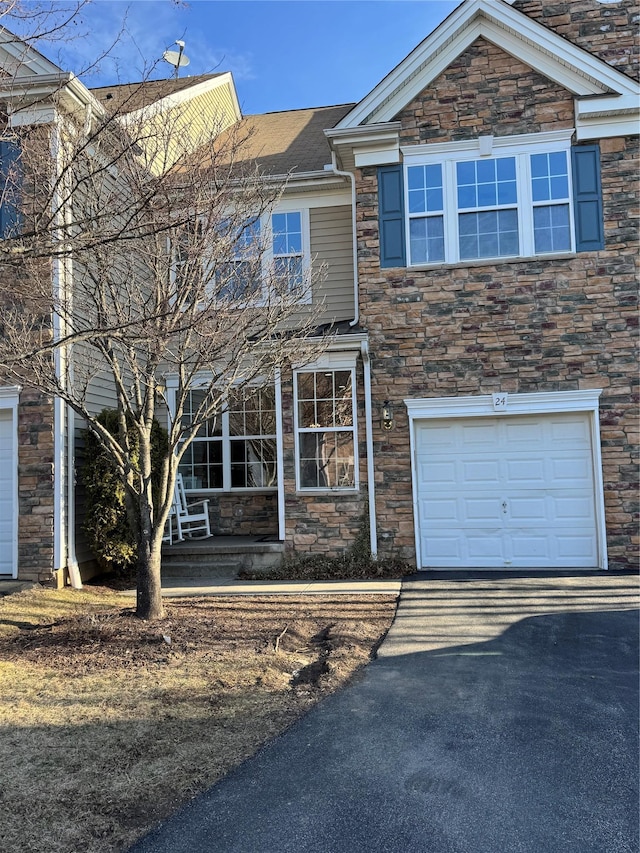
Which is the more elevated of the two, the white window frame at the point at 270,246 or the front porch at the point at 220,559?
the white window frame at the point at 270,246

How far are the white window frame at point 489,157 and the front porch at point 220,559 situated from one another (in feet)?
15.7

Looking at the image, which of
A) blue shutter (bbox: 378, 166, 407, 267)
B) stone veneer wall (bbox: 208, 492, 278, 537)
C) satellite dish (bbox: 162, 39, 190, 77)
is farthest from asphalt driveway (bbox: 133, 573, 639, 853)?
satellite dish (bbox: 162, 39, 190, 77)

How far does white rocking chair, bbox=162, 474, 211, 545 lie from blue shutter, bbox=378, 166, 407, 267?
197 inches

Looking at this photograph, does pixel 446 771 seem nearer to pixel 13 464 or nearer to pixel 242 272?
pixel 242 272

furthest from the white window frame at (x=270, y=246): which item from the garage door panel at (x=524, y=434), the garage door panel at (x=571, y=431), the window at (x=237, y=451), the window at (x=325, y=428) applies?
the garage door panel at (x=571, y=431)

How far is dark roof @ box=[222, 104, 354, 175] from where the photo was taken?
38.2 feet

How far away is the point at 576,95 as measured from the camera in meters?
8.92

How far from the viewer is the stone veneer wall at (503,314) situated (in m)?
8.69

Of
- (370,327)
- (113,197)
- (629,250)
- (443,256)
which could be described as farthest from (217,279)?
(629,250)

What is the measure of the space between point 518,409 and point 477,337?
1.20 m

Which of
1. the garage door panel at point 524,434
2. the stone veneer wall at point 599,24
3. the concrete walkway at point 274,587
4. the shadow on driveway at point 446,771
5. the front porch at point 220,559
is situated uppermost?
the stone veneer wall at point 599,24

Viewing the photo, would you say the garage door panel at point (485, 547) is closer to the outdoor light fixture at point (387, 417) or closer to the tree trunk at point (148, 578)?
the outdoor light fixture at point (387, 417)

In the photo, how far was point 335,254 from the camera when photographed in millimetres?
10938

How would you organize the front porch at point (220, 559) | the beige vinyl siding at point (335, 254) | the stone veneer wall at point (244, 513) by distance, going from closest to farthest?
the front porch at point (220, 559) < the stone veneer wall at point (244, 513) < the beige vinyl siding at point (335, 254)
